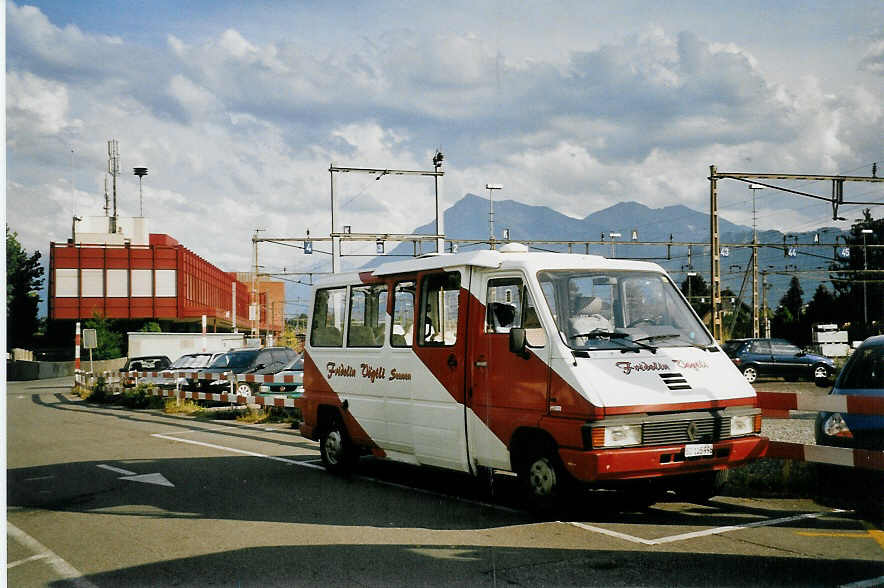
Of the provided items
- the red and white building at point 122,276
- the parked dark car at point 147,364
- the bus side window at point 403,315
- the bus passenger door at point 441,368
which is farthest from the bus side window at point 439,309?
the red and white building at point 122,276

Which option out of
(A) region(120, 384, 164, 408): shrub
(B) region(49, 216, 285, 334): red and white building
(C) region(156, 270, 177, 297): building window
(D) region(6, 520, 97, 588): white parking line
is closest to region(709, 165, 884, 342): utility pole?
(A) region(120, 384, 164, 408): shrub

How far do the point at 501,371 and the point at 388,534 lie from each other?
6.38ft

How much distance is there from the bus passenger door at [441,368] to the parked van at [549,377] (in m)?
0.02

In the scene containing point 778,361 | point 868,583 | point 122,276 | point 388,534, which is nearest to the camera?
point 868,583

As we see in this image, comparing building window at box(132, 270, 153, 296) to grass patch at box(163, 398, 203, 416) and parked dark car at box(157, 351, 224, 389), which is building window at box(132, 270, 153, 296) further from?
grass patch at box(163, 398, 203, 416)

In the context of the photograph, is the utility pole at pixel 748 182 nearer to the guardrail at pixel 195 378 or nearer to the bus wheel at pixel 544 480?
the guardrail at pixel 195 378

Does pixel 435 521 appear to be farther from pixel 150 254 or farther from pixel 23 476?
pixel 150 254

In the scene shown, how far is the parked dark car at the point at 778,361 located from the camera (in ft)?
115

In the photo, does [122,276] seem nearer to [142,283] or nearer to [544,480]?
[142,283]

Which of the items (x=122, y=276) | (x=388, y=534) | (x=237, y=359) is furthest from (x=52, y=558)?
(x=122, y=276)

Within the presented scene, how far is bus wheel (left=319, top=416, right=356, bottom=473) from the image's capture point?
11320 millimetres

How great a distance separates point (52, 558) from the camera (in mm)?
7148

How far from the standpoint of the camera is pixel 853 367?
9.24 metres

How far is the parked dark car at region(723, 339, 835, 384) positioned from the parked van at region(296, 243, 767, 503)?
89.6 ft
